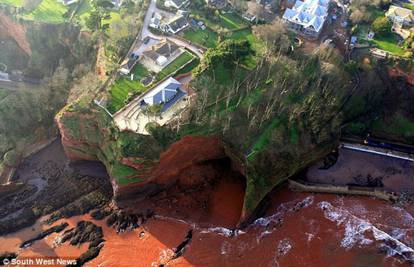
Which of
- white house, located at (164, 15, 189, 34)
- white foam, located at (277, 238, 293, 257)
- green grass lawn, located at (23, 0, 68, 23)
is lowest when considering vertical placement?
white foam, located at (277, 238, 293, 257)

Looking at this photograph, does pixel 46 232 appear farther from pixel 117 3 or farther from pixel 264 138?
pixel 117 3

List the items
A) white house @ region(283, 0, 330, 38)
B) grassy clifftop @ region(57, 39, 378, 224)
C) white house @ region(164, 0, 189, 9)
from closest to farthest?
grassy clifftop @ region(57, 39, 378, 224)
white house @ region(283, 0, 330, 38)
white house @ region(164, 0, 189, 9)

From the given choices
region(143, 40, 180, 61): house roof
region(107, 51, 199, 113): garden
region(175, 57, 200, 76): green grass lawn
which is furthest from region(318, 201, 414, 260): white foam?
region(143, 40, 180, 61): house roof

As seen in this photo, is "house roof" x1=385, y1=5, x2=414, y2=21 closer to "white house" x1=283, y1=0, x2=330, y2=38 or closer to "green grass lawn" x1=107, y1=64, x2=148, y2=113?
"white house" x1=283, y1=0, x2=330, y2=38

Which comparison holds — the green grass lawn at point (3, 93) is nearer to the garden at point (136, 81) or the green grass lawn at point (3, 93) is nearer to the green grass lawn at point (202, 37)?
the garden at point (136, 81)

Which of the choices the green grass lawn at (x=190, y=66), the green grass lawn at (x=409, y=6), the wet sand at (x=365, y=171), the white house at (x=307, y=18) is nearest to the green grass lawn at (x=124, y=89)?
the green grass lawn at (x=190, y=66)

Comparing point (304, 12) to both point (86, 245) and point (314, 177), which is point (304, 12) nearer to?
point (314, 177)

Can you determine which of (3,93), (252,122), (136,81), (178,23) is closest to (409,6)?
(252,122)
